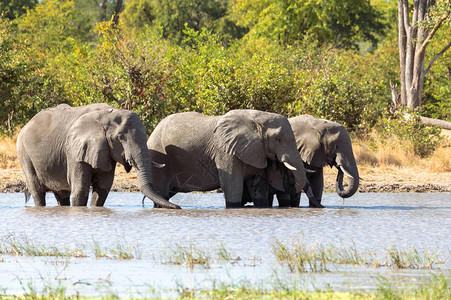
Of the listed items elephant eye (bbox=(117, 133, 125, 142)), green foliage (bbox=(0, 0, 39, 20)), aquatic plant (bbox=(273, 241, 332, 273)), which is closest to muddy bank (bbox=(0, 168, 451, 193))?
elephant eye (bbox=(117, 133, 125, 142))

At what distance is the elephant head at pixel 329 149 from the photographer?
1705cm

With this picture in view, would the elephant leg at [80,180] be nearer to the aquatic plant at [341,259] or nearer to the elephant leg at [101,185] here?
the elephant leg at [101,185]

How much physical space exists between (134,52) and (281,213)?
11756 millimetres

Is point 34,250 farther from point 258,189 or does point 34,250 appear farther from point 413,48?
point 413,48

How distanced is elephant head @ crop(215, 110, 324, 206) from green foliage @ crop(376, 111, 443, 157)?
9.41 metres

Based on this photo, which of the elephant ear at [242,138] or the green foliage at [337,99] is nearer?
the elephant ear at [242,138]

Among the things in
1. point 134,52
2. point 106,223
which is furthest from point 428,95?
point 106,223

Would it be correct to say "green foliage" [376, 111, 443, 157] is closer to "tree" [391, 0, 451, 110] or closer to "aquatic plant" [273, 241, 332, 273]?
"tree" [391, 0, 451, 110]

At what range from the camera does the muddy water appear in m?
8.22

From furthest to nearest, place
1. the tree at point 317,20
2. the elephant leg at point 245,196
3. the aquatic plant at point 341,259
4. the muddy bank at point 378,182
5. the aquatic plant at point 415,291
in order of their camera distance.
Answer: the tree at point 317,20 → the muddy bank at point 378,182 → the elephant leg at point 245,196 → the aquatic plant at point 341,259 → the aquatic plant at point 415,291

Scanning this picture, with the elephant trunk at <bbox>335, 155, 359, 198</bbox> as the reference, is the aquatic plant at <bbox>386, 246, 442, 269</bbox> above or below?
above

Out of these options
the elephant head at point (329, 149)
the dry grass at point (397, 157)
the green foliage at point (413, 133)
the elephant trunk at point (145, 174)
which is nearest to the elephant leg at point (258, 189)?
the elephant head at point (329, 149)

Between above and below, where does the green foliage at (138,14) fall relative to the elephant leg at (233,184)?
above

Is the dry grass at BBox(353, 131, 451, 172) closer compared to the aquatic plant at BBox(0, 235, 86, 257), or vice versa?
the aquatic plant at BBox(0, 235, 86, 257)
